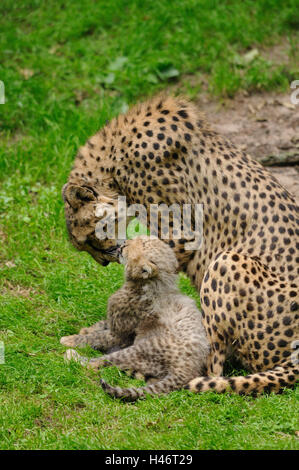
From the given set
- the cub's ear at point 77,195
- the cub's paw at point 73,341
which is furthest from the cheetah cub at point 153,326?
the cub's ear at point 77,195

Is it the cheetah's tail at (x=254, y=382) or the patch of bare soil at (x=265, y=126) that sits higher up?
the patch of bare soil at (x=265, y=126)

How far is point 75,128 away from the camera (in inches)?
353

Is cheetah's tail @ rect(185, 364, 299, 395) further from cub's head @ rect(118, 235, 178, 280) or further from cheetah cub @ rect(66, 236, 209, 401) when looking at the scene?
cub's head @ rect(118, 235, 178, 280)

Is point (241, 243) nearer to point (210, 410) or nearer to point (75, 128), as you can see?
point (210, 410)

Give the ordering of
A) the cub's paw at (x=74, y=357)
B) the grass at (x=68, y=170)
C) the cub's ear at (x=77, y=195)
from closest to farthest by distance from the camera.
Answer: the grass at (x=68, y=170) < the cub's paw at (x=74, y=357) < the cub's ear at (x=77, y=195)

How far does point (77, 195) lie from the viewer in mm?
6332

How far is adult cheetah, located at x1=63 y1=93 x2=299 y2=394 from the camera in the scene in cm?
532

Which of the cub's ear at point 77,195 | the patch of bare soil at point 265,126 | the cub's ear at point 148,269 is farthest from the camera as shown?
the patch of bare soil at point 265,126

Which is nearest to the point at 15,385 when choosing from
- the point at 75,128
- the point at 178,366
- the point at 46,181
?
the point at 178,366

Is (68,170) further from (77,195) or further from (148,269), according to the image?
(148,269)

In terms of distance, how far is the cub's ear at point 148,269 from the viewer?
5598 millimetres

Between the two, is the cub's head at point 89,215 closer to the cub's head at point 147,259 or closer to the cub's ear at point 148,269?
the cub's head at point 147,259

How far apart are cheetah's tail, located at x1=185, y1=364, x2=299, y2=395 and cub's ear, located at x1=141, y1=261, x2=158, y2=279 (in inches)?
33.7

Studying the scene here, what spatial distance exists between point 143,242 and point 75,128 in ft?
11.4
